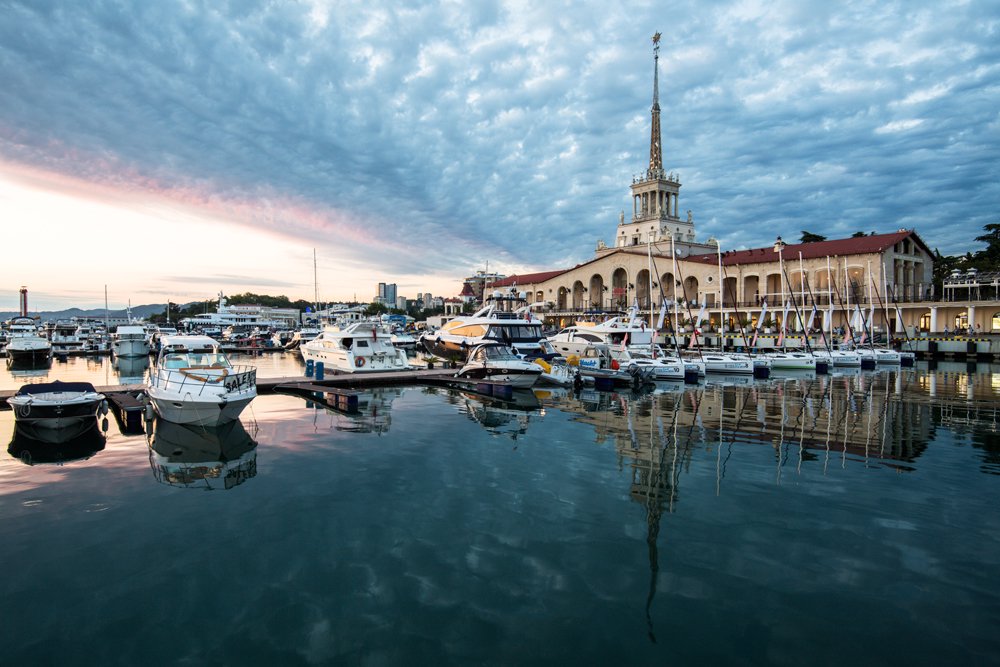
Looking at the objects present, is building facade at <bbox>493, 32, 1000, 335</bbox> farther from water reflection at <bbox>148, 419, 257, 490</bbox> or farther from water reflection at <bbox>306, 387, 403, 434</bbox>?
water reflection at <bbox>148, 419, 257, 490</bbox>

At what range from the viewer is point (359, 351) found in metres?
32.8

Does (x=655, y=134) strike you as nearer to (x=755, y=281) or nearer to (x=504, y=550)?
(x=755, y=281)

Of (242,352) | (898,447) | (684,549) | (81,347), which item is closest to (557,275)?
(242,352)

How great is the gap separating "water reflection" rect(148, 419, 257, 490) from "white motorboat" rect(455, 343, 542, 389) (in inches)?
499

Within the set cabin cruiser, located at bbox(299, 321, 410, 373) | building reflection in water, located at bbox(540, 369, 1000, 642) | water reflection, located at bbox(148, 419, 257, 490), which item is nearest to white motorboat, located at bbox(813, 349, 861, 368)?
building reflection in water, located at bbox(540, 369, 1000, 642)

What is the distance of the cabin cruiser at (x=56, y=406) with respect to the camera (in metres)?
16.8

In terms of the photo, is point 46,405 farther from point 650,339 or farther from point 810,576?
point 650,339

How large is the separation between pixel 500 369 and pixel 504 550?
1941cm

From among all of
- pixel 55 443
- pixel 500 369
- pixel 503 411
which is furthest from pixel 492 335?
pixel 55 443

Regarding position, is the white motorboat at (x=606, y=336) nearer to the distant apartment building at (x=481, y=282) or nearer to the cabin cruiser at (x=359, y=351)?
the cabin cruiser at (x=359, y=351)

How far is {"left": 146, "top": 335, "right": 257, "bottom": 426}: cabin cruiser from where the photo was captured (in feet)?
55.9

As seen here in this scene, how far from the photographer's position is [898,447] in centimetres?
1598

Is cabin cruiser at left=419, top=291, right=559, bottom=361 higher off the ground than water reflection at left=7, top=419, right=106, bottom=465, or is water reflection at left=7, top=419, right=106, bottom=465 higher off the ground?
cabin cruiser at left=419, top=291, right=559, bottom=361

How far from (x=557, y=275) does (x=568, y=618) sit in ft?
306
